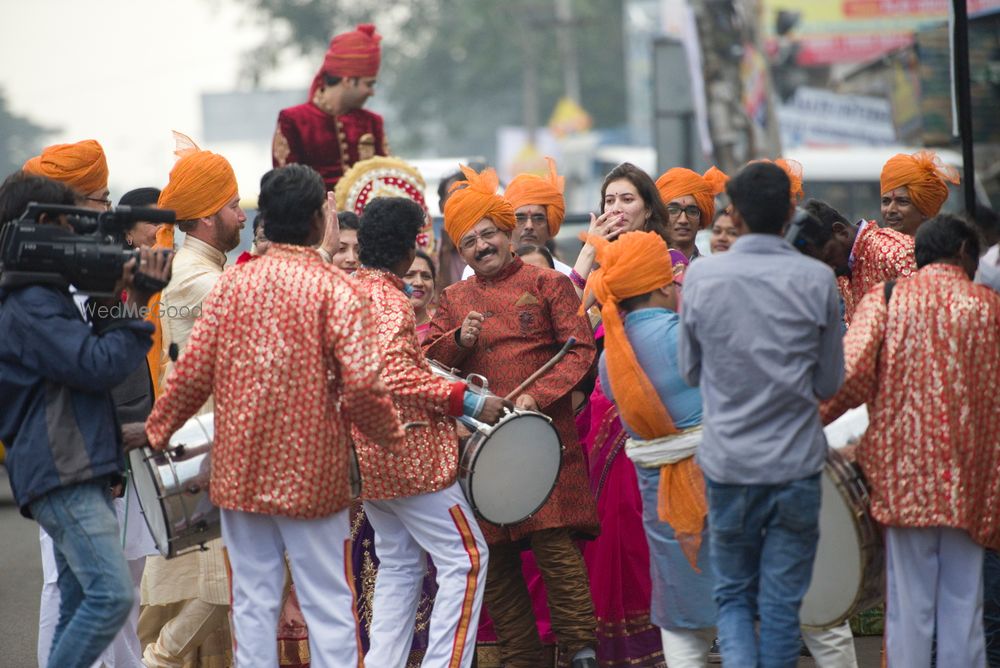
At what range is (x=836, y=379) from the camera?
16.0 ft

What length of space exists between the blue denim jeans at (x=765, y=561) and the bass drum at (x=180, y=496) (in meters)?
1.84

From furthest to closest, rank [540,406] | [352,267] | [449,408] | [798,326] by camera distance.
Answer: [352,267] < [540,406] < [449,408] < [798,326]

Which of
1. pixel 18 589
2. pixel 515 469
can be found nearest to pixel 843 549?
pixel 515 469

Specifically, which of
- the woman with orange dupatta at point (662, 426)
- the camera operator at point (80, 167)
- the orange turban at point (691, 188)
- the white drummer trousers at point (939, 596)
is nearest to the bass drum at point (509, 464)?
the woman with orange dupatta at point (662, 426)

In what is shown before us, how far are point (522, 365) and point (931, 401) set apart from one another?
195 cm

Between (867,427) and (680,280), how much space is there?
145cm

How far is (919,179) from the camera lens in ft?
Result: 24.5

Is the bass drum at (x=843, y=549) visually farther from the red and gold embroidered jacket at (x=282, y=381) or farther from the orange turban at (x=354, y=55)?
the orange turban at (x=354, y=55)

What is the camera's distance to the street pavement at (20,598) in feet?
23.5

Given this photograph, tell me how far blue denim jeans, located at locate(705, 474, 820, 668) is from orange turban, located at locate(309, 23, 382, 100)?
15.8ft

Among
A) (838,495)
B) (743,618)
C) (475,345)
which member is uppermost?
(475,345)

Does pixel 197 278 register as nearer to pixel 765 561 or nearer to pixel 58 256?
pixel 58 256

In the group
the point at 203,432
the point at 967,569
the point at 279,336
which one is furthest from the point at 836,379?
the point at 203,432

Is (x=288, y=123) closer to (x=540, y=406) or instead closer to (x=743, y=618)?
(x=540, y=406)
